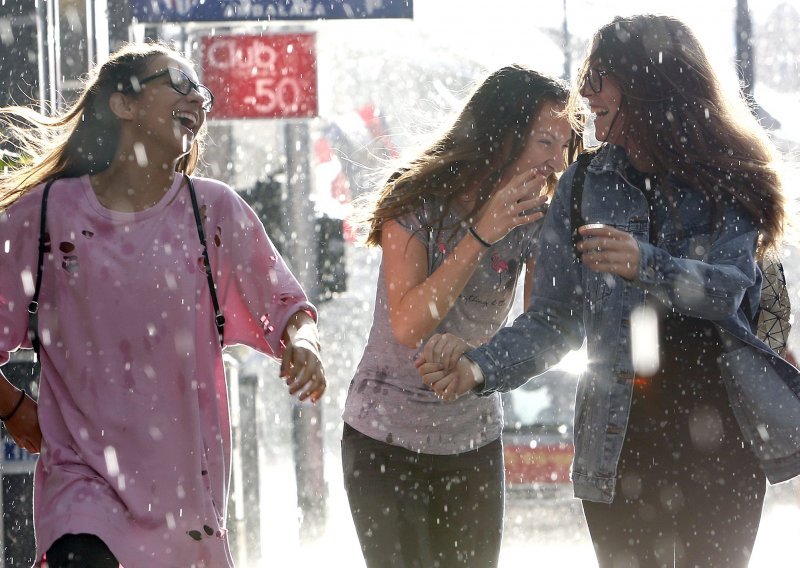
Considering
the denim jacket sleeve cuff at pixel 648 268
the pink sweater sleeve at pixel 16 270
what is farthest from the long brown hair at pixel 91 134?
the denim jacket sleeve cuff at pixel 648 268

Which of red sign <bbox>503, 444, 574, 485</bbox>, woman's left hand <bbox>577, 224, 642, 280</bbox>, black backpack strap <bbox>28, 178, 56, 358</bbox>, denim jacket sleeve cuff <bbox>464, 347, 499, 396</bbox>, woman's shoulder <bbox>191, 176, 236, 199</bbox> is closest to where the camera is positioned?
woman's left hand <bbox>577, 224, 642, 280</bbox>

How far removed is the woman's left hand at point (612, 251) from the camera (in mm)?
2836

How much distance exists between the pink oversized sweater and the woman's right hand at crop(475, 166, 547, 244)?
24.5 inches

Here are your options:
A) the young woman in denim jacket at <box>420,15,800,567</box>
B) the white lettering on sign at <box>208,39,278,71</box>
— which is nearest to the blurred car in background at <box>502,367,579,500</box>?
the white lettering on sign at <box>208,39,278,71</box>

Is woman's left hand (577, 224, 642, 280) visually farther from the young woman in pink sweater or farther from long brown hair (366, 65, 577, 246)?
long brown hair (366, 65, 577, 246)

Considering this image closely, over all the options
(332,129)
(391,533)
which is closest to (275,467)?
(332,129)

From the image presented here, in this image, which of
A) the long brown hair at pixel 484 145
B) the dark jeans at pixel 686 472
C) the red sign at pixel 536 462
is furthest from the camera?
the red sign at pixel 536 462

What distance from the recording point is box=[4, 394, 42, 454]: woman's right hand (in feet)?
11.0

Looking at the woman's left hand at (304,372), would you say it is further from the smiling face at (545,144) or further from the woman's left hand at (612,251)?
the smiling face at (545,144)

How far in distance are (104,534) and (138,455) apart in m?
0.23

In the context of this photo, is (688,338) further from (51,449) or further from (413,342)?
(51,449)

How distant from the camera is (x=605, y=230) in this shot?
285cm

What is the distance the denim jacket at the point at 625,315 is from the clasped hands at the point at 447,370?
0.04 meters

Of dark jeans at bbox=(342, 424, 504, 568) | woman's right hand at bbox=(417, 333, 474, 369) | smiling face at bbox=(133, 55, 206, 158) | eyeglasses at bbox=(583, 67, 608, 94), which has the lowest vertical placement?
dark jeans at bbox=(342, 424, 504, 568)
